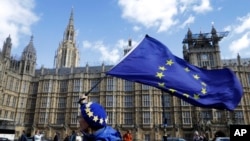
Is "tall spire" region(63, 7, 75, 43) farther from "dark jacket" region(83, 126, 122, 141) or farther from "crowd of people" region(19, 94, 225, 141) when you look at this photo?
"dark jacket" region(83, 126, 122, 141)

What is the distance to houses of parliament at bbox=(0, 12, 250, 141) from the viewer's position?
1650 inches

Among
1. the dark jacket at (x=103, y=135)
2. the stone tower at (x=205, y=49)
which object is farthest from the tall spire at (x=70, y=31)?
the dark jacket at (x=103, y=135)

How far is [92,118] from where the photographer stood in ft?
9.04

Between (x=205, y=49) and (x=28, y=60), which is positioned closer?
(x=205, y=49)

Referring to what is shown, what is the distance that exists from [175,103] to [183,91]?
38.5 metres

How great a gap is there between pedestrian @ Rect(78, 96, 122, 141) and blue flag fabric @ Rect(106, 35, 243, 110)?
3.52 metres

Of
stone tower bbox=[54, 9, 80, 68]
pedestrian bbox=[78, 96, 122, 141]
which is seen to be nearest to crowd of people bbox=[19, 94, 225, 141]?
pedestrian bbox=[78, 96, 122, 141]

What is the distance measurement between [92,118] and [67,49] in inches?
3145

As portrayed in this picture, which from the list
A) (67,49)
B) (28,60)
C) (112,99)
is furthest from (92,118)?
(67,49)

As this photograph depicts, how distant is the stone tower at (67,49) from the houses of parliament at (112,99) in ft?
75.3

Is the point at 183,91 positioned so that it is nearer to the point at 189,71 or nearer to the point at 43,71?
the point at 189,71

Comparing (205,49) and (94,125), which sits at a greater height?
(205,49)

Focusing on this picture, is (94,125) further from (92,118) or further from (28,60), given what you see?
(28,60)

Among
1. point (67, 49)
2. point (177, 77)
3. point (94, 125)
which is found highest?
point (67, 49)
